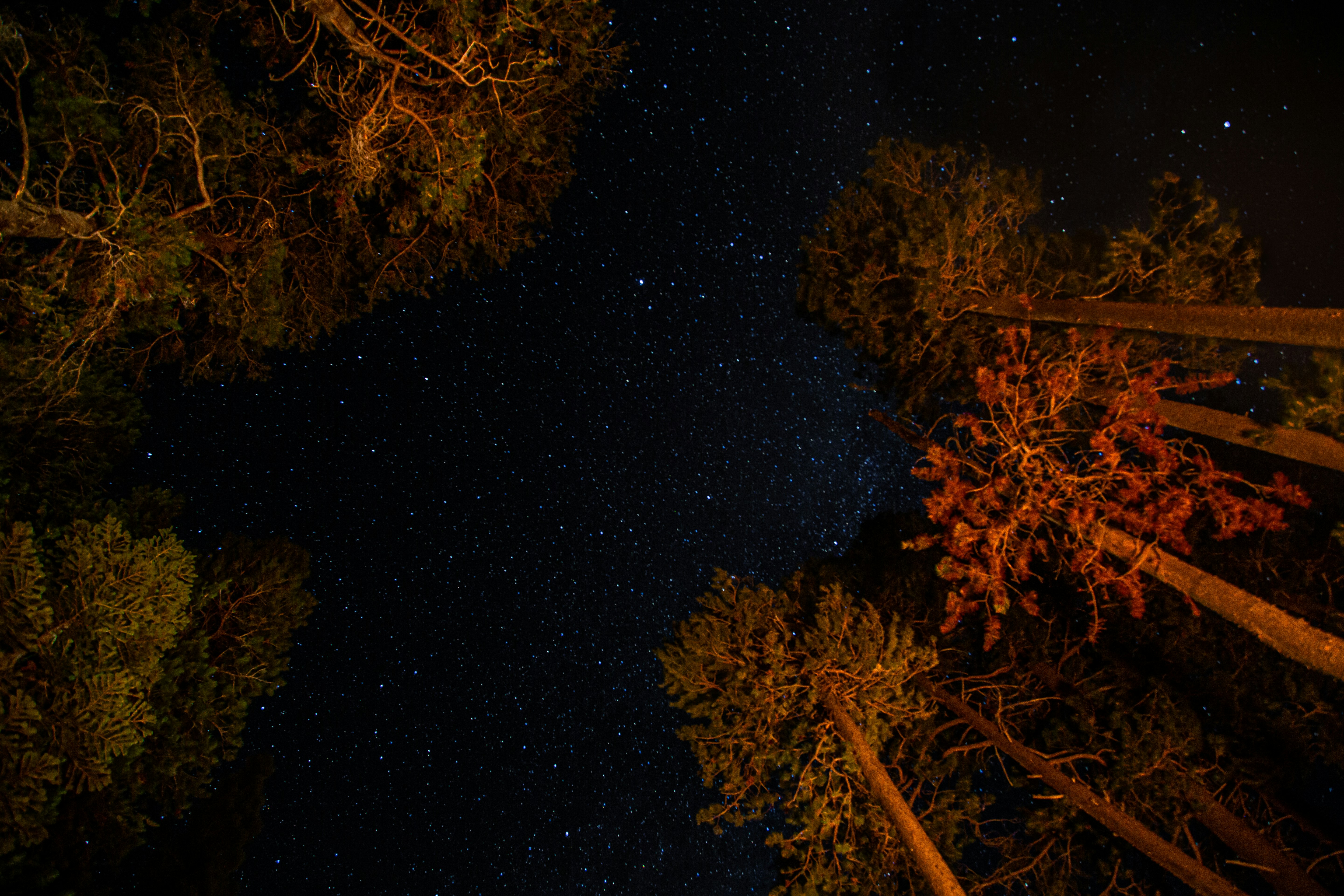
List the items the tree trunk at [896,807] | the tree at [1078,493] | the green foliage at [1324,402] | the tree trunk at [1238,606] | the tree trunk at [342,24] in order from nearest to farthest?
the tree trunk at [1238,606], the green foliage at [1324,402], the tree trunk at [342,24], the tree at [1078,493], the tree trunk at [896,807]

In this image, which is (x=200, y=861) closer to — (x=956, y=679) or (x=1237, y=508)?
(x=956, y=679)

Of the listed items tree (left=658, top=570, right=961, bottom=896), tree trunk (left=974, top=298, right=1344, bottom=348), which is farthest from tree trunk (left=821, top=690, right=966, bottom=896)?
tree trunk (left=974, top=298, right=1344, bottom=348)

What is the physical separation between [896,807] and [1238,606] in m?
3.65

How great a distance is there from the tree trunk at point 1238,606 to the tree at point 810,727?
7.54 feet

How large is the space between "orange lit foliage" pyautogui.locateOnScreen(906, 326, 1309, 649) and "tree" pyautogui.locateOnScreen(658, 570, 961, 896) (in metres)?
1.26

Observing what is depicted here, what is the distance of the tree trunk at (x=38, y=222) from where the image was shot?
4.10 metres

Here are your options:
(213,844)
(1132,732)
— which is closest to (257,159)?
(213,844)

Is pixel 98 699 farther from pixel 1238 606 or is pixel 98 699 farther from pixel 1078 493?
pixel 1238 606

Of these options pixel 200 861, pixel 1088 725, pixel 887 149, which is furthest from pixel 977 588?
pixel 200 861

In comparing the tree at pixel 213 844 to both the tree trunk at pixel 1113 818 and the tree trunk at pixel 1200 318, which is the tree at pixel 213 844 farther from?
the tree trunk at pixel 1200 318

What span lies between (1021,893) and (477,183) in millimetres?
12933

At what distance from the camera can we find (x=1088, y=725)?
722cm

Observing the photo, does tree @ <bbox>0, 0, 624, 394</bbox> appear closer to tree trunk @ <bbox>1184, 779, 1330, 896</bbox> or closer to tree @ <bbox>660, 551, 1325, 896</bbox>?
tree @ <bbox>660, 551, 1325, 896</bbox>

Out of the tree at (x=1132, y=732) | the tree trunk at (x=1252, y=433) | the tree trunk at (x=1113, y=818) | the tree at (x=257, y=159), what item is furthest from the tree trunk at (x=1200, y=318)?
the tree at (x=257, y=159)
